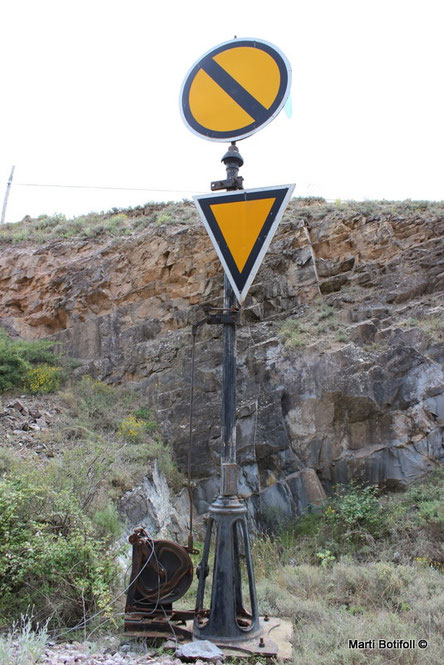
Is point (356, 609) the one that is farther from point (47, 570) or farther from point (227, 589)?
point (47, 570)

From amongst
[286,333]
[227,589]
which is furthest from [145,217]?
[227,589]

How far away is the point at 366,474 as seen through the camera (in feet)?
28.3

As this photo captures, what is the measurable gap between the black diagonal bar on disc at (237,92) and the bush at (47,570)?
12.8 feet

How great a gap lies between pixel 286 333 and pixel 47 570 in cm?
791

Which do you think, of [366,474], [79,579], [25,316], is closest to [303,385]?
[366,474]

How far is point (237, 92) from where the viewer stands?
3.54 meters

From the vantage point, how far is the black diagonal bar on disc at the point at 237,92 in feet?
11.5

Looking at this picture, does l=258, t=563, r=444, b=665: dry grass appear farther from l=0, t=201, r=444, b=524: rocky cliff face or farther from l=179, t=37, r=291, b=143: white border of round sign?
l=179, t=37, r=291, b=143: white border of round sign

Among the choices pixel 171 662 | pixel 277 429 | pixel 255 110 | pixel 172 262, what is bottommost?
pixel 171 662

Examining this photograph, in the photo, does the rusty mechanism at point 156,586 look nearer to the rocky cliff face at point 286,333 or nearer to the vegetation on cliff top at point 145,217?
the rocky cliff face at point 286,333

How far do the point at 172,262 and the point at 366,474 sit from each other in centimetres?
794

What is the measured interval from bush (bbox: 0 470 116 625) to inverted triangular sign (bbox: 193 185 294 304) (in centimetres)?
278

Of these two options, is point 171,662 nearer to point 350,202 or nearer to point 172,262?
point 172,262

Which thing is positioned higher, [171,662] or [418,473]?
[418,473]
